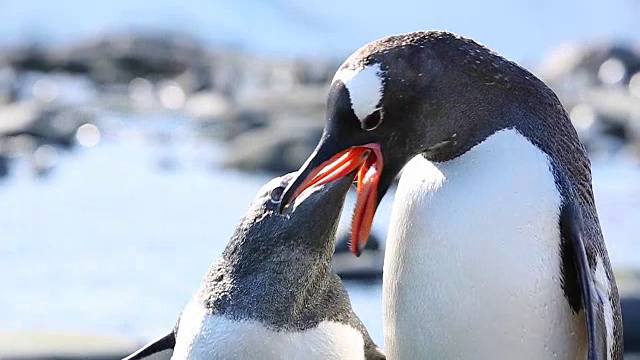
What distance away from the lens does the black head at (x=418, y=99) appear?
3.59m

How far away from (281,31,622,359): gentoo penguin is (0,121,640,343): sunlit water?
3.76 m

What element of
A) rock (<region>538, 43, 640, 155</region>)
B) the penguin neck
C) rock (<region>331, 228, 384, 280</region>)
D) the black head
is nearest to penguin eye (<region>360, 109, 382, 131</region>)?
the black head

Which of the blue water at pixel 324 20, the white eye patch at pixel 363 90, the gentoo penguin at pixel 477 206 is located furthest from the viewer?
the blue water at pixel 324 20

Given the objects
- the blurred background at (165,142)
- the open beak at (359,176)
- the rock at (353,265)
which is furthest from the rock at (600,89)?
the open beak at (359,176)

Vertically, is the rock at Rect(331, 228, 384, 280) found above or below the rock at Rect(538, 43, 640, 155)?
below

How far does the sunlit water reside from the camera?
30.8 feet

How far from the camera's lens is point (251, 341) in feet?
12.9

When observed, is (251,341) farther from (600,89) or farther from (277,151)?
(600,89)

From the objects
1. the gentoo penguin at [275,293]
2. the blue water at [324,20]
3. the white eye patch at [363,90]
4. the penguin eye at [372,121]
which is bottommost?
the gentoo penguin at [275,293]

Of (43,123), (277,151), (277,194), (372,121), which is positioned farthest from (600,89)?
(372,121)

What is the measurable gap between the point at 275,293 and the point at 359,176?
50cm

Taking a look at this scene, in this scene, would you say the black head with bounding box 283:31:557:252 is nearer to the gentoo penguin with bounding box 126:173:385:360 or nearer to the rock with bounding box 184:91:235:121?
the gentoo penguin with bounding box 126:173:385:360

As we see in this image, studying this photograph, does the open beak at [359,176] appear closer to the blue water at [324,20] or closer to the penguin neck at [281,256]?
the penguin neck at [281,256]

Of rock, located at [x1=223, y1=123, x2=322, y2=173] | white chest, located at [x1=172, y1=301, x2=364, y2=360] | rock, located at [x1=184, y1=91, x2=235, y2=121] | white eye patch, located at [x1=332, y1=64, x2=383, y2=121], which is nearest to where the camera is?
white eye patch, located at [x1=332, y1=64, x2=383, y2=121]
